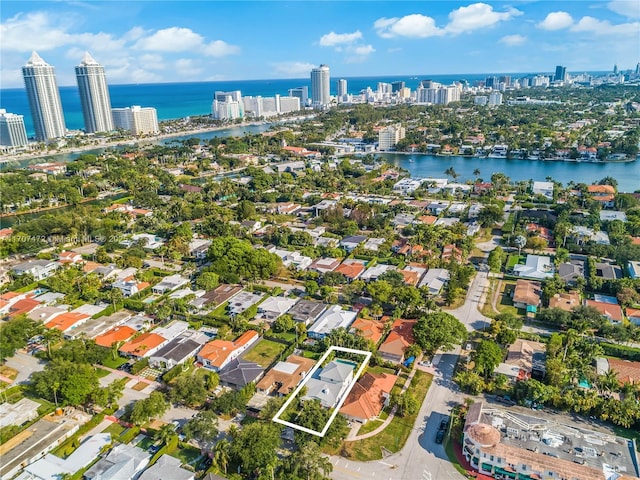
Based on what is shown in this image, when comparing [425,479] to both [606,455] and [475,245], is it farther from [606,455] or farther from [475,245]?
[475,245]

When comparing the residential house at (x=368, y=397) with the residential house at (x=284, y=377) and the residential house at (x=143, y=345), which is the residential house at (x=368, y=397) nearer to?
the residential house at (x=284, y=377)

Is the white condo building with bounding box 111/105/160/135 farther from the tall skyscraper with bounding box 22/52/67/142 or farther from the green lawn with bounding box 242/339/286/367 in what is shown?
the green lawn with bounding box 242/339/286/367

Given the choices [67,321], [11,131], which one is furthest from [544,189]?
[11,131]

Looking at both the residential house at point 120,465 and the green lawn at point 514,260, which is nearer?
the residential house at point 120,465

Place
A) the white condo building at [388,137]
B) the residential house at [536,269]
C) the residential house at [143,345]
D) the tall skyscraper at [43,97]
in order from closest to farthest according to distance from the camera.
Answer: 1. the residential house at [143,345]
2. the residential house at [536,269]
3. the white condo building at [388,137]
4. the tall skyscraper at [43,97]

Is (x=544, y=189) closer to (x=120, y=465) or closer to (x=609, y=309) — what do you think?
(x=609, y=309)

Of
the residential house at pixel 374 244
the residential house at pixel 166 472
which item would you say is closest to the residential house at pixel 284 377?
the residential house at pixel 166 472

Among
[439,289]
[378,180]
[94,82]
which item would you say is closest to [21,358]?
[439,289]
